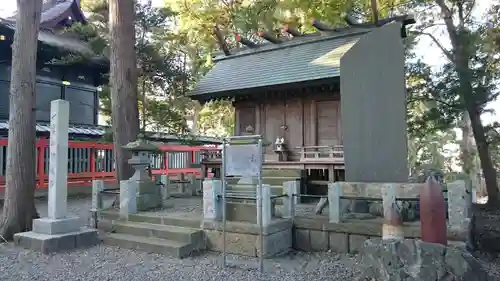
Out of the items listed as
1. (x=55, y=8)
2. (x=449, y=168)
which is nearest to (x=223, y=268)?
(x=55, y=8)

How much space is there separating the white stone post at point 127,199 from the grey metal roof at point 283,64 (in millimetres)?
5131

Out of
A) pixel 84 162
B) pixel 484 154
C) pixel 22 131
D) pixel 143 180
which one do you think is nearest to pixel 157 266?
pixel 143 180

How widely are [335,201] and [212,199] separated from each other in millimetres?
2129

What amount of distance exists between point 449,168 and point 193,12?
21455 mm

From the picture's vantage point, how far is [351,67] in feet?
23.6

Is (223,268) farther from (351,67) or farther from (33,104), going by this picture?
(33,104)

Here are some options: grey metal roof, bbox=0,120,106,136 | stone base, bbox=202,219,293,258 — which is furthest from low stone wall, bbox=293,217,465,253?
grey metal roof, bbox=0,120,106,136

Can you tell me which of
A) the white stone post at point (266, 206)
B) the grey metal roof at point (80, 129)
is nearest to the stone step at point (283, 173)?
the white stone post at point (266, 206)

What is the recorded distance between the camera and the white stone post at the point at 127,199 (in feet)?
26.6

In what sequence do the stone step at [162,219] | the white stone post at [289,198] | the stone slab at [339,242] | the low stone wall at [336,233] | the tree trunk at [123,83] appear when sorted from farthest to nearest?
the tree trunk at [123,83] < the stone step at [162,219] < the white stone post at [289,198] < the stone slab at [339,242] < the low stone wall at [336,233]

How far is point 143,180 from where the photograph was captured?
8.86 meters

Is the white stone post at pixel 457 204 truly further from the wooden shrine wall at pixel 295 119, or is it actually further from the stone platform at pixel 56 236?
the stone platform at pixel 56 236

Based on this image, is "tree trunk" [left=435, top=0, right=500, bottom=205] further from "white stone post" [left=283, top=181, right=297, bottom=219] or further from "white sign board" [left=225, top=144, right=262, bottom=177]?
"white sign board" [left=225, top=144, right=262, bottom=177]

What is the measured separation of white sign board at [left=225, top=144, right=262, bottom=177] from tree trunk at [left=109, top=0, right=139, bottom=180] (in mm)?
5320
